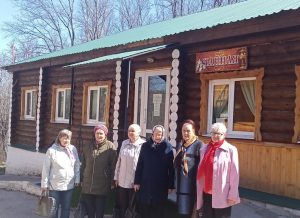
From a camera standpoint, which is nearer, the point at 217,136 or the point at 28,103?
the point at 217,136

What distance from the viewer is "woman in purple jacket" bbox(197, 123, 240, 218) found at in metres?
4.38

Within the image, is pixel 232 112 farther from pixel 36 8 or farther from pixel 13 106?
pixel 36 8

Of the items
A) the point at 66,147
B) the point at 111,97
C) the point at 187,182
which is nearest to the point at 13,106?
the point at 111,97

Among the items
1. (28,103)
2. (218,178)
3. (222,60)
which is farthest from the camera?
(28,103)

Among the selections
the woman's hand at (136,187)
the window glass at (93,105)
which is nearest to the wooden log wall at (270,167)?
the woman's hand at (136,187)

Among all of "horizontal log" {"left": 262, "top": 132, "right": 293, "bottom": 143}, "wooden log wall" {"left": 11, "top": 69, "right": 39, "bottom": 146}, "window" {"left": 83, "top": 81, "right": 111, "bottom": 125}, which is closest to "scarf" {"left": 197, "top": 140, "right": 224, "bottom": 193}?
"horizontal log" {"left": 262, "top": 132, "right": 293, "bottom": 143}

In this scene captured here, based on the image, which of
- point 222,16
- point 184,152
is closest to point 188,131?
point 184,152

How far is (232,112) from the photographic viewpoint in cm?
797

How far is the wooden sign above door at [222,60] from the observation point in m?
7.62

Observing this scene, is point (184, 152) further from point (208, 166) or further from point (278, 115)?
point (278, 115)

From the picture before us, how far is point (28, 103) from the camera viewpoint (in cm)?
1619

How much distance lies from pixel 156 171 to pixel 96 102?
738cm

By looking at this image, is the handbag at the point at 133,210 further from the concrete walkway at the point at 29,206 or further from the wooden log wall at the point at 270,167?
the wooden log wall at the point at 270,167

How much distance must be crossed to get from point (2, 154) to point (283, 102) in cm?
2392
